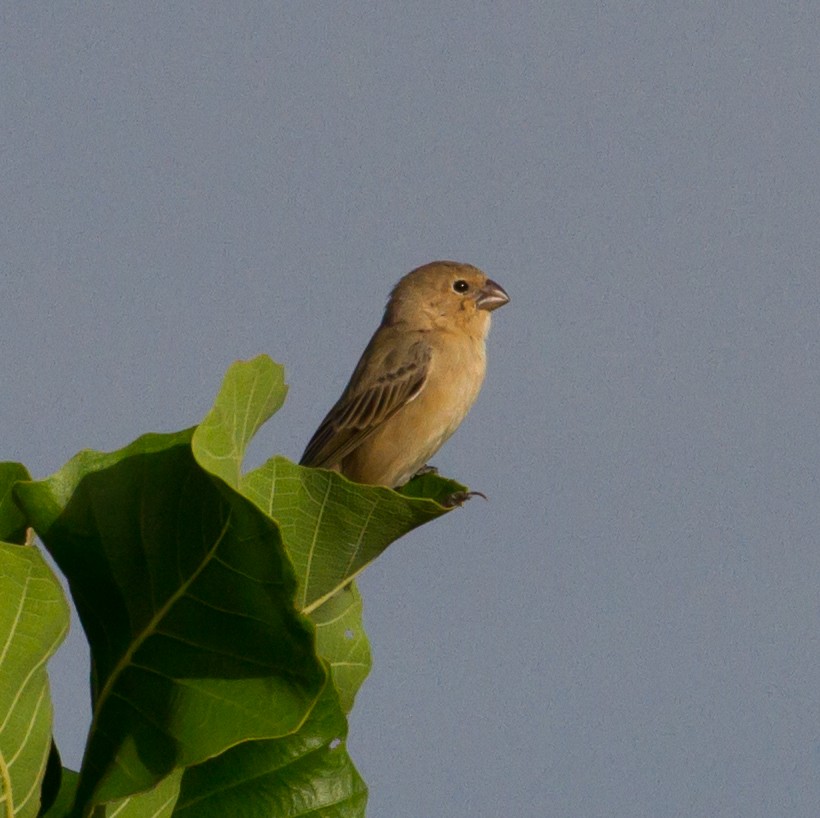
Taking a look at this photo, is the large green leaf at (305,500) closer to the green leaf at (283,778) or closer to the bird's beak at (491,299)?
the green leaf at (283,778)

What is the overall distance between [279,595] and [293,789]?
1033 mm

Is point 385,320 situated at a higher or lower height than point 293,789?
higher

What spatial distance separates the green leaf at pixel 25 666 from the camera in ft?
9.36

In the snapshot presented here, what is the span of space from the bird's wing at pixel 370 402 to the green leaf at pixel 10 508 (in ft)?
13.7

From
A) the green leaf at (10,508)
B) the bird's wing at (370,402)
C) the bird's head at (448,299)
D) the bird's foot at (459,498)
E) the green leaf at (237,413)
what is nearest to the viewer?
the green leaf at (237,413)

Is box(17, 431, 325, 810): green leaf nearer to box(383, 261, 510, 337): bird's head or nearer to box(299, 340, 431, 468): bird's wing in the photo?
box(299, 340, 431, 468): bird's wing

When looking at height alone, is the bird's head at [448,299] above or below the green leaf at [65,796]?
above

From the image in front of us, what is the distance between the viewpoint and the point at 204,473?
2.94 metres

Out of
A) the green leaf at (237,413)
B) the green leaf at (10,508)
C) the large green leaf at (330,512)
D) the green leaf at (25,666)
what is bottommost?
the green leaf at (25,666)

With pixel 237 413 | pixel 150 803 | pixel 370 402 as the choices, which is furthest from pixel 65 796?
pixel 370 402

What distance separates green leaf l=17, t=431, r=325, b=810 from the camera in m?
2.95

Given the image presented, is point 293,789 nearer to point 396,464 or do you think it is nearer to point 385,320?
point 396,464

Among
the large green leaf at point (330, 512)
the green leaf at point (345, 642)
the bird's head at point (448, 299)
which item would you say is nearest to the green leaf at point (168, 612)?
the large green leaf at point (330, 512)

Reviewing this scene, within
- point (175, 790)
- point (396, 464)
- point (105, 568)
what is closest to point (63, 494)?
point (105, 568)
